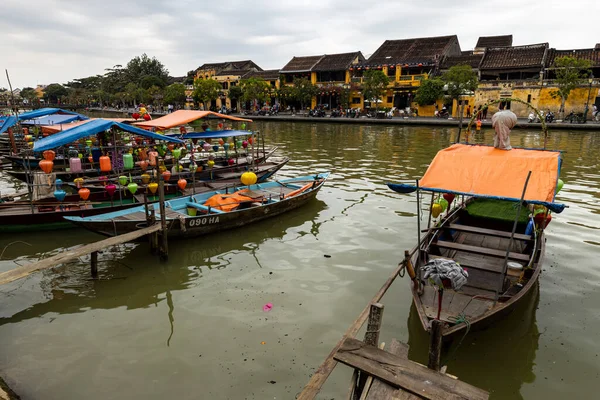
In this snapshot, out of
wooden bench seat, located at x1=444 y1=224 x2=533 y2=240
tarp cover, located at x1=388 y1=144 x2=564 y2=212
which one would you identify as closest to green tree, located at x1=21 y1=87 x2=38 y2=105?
wooden bench seat, located at x1=444 y1=224 x2=533 y2=240

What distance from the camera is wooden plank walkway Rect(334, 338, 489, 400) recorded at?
149 inches

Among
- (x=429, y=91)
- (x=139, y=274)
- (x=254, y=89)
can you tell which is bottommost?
(x=139, y=274)

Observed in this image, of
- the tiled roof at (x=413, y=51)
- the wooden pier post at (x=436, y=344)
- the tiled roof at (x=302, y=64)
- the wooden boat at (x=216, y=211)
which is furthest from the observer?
the tiled roof at (x=302, y=64)

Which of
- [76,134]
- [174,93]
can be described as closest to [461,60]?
[174,93]

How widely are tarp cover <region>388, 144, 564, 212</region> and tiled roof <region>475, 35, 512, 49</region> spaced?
48593mm

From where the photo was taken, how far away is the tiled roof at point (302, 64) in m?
50.9

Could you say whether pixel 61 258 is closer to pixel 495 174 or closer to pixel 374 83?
pixel 495 174

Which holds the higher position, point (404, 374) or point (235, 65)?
point (235, 65)

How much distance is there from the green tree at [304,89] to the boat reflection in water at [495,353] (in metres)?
43.0

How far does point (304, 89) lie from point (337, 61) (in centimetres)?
637

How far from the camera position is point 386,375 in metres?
4.00

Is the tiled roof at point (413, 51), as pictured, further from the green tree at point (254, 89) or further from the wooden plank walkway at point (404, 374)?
the wooden plank walkway at point (404, 374)

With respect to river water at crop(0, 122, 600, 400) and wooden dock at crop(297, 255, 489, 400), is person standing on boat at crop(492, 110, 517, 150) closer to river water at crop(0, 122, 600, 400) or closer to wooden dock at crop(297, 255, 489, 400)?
river water at crop(0, 122, 600, 400)

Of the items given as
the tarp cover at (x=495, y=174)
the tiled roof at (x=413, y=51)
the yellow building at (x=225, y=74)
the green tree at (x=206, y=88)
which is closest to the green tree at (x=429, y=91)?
the tiled roof at (x=413, y=51)
